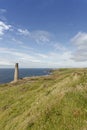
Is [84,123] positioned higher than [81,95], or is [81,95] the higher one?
[81,95]

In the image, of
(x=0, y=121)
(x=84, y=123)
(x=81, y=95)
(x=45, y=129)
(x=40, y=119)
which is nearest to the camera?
(x=84, y=123)

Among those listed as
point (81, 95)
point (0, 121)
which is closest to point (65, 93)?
point (81, 95)

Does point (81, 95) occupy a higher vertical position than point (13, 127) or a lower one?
higher

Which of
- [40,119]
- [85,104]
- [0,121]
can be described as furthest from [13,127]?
[85,104]

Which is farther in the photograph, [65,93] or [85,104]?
[65,93]

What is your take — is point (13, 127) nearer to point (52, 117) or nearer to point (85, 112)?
point (52, 117)

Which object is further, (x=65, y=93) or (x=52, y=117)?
(x=65, y=93)

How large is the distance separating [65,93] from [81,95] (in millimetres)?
1349

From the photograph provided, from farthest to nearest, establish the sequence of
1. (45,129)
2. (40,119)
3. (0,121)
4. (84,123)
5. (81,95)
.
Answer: (0,121), (81,95), (40,119), (45,129), (84,123)

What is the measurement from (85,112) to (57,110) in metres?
2.09

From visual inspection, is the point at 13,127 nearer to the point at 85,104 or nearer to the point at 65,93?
the point at 65,93

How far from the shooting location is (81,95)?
14.1 m

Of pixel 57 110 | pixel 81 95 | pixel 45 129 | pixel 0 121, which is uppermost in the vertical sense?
pixel 81 95

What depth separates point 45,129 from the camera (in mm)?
12211
